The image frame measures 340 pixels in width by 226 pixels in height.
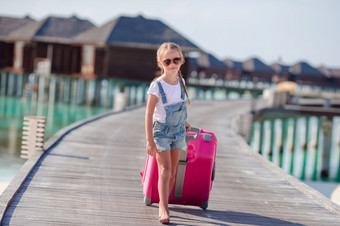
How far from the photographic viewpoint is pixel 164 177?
17.3ft

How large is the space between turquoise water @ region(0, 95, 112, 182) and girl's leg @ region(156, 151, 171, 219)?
8.06m

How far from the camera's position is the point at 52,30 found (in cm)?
4241

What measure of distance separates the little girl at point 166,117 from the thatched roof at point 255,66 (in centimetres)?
5787

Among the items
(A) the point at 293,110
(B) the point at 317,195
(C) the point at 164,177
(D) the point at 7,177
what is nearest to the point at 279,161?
(A) the point at 293,110

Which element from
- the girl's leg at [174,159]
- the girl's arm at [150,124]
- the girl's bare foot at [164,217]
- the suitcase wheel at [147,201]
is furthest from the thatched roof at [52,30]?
the girl's bare foot at [164,217]

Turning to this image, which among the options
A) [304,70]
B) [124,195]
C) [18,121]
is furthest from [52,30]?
[124,195]

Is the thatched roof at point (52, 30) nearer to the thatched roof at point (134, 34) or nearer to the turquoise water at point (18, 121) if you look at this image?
the thatched roof at point (134, 34)

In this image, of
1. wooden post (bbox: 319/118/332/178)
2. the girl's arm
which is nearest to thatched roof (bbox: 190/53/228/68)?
wooden post (bbox: 319/118/332/178)

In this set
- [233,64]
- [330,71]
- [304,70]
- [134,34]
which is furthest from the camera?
[330,71]

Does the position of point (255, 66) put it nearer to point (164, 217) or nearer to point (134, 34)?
point (134, 34)

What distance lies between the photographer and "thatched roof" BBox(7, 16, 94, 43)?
135 ft

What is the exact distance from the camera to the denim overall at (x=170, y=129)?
521cm

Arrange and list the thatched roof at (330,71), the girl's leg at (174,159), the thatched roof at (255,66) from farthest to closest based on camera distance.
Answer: the thatched roof at (330,71) < the thatched roof at (255,66) < the girl's leg at (174,159)

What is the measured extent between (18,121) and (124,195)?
2176 cm
